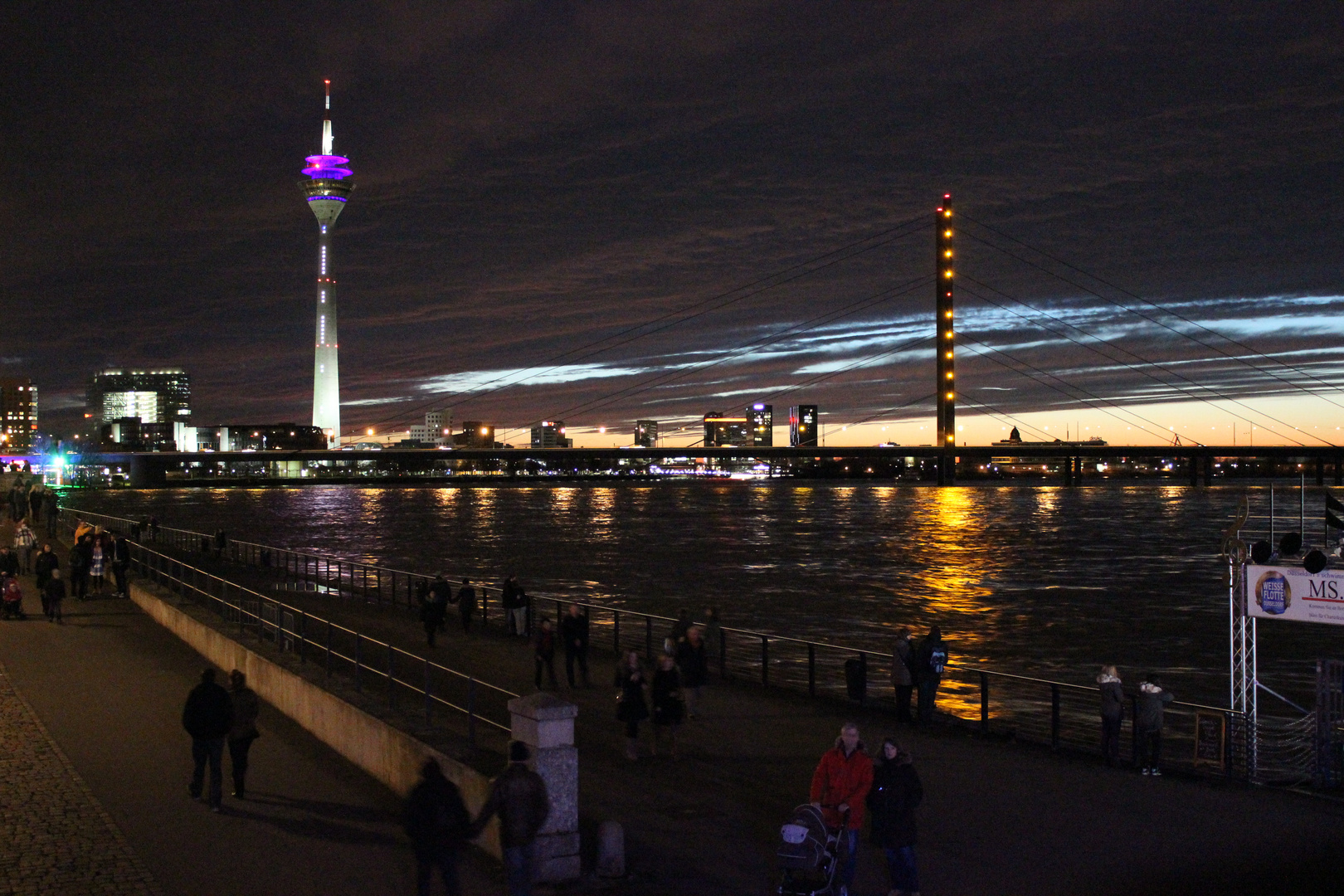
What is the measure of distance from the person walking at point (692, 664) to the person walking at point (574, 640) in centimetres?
223

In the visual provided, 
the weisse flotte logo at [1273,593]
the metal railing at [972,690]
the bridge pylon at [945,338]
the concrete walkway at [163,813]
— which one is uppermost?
the bridge pylon at [945,338]

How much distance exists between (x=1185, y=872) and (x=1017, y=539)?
237 ft

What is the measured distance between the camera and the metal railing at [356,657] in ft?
38.1

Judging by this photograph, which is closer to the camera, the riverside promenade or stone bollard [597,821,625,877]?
stone bollard [597,821,625,877]

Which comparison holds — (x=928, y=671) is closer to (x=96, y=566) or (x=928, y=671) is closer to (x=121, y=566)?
(x=121, y=566)

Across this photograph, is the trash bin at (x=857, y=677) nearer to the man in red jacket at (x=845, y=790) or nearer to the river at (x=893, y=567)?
the man in red jacket at (x=845, y=790)

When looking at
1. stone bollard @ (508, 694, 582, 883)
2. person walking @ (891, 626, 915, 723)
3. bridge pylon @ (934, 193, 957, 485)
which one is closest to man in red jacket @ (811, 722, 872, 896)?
stone bollard @ (508, 694, 582, 883)

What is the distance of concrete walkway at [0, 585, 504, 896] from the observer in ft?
26.3

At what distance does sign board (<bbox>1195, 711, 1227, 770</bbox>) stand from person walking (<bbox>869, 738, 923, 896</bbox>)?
6.57 meters

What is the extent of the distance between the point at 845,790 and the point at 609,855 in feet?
5.30

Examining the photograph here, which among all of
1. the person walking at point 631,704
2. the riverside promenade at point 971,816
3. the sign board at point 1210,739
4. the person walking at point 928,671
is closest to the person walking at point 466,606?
the riverside promenade at point 971,816

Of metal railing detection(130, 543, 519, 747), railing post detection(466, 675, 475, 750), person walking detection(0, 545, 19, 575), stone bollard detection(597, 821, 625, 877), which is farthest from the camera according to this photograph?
person walking detection(0, 545, 19, 575)

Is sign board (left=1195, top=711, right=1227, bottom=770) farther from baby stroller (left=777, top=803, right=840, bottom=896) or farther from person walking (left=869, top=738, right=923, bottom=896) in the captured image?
baby stroller (left=777, top=803, right=840, bottom=896)

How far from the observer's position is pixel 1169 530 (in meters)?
89.9
